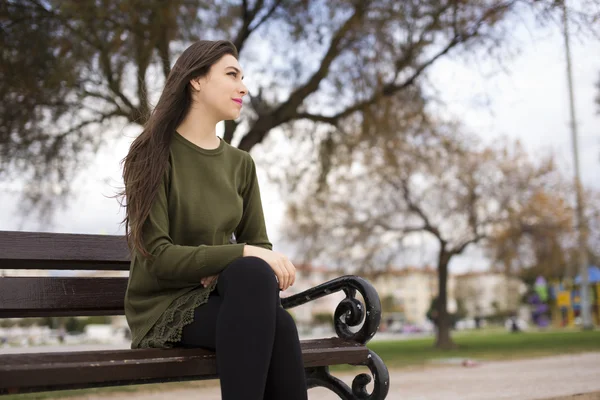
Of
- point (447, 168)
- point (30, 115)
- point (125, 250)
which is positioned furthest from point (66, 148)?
point (447, 168)

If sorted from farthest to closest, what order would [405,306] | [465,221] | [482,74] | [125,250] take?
[405,306]
[465,221]
[482,74]
[125,250]

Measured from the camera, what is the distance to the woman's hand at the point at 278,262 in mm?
1945

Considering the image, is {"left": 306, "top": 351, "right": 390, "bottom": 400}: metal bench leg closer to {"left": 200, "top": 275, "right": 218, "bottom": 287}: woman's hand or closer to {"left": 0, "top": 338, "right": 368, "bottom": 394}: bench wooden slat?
{"left": 0, "top": 338, "right": 368, "bottom": 394}: bench wooden slat

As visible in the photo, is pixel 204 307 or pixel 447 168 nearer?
pixel 204 307

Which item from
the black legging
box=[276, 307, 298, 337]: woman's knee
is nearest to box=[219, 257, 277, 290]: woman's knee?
the black legging

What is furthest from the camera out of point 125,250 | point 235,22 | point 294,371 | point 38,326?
point 38,326

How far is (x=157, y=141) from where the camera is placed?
2154mm

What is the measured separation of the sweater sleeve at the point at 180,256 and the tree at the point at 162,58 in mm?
5270

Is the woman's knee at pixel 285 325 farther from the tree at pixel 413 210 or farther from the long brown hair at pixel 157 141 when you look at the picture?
the tree at pixel 413 210

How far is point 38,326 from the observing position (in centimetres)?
1558

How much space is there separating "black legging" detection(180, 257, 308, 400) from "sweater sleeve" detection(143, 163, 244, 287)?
0.14 ft

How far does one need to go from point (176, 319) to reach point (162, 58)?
19.9 feet

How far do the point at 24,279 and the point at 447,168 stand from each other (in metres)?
14.3

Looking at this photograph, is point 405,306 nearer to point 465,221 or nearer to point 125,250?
point 465,221
